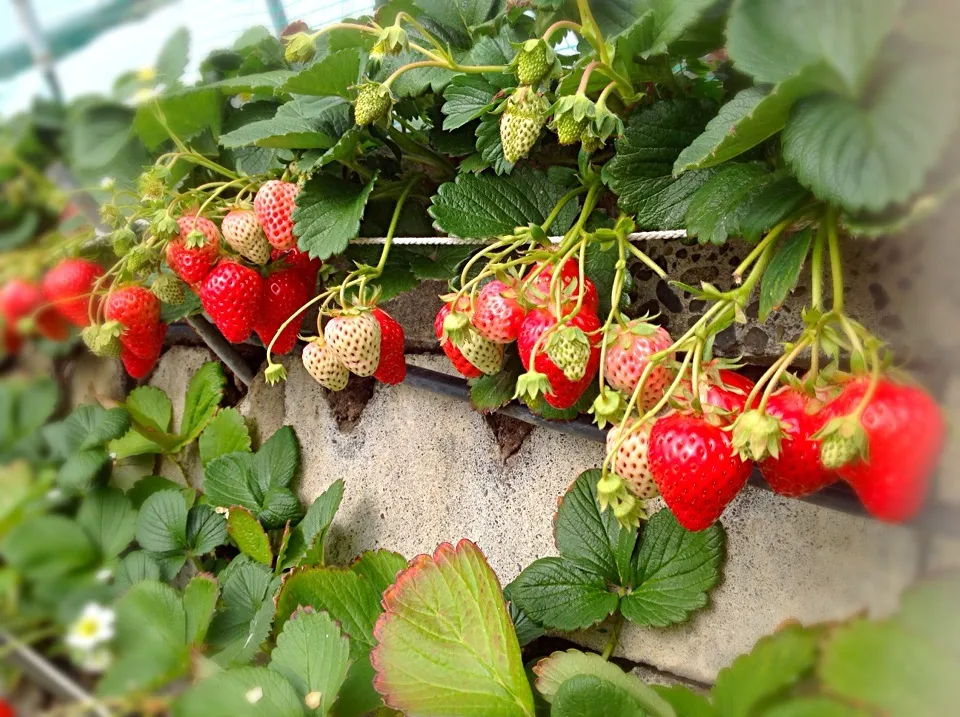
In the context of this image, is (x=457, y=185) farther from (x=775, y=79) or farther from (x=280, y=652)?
(x=280, y=652)

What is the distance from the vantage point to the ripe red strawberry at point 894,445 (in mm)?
288

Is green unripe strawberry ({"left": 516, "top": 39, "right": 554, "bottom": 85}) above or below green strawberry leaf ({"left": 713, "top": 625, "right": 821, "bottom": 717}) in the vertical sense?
above

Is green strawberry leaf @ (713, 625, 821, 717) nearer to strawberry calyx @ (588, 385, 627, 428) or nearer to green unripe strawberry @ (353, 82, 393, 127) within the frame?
strawberry calyx @ (588, 385, 627, 428)

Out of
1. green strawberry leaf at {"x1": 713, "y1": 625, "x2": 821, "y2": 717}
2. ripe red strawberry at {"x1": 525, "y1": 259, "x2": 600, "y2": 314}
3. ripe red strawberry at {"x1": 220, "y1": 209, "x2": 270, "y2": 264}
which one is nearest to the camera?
green strawberry leaf at {"x1": 713, "y1": 625, "x2": 821, "y2": 717}

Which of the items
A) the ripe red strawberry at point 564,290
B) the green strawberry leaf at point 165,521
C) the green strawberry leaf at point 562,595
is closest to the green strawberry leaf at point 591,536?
the green strawberry leaf at point 562,595

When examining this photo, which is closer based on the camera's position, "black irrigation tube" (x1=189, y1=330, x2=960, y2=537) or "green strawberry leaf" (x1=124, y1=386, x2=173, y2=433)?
"black irrigation tube" (x1=189, y1=330, x2=960, y2=537)

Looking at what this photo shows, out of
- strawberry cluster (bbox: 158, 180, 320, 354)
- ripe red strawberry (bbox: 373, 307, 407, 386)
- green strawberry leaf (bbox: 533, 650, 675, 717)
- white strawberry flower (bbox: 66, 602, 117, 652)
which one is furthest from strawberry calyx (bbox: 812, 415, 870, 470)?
strawberry cluster (bbox: 158, 180, 320, 354)

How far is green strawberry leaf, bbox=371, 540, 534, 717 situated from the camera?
656 mm

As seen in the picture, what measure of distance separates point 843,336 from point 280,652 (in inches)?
23.7

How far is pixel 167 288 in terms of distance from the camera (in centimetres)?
92

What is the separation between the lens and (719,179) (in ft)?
1.92

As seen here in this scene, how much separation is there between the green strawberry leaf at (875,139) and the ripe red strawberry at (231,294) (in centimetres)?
65

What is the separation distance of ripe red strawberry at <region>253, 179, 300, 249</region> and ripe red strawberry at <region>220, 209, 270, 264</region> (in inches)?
0.8

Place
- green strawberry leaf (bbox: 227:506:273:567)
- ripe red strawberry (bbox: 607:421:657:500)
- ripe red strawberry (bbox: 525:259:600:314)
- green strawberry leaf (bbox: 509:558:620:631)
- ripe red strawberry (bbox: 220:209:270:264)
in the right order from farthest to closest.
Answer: green strawberry leaf (bbox: 227:506:273:567), ripe red strawberry (bbox: 220:209:270:264), green strawberry leaf (bbox: 509:558:620:631), ripe red strawberry (bbox: 525:259:600:314), ripe red strawberry (bbox: 607:421:657:500)
